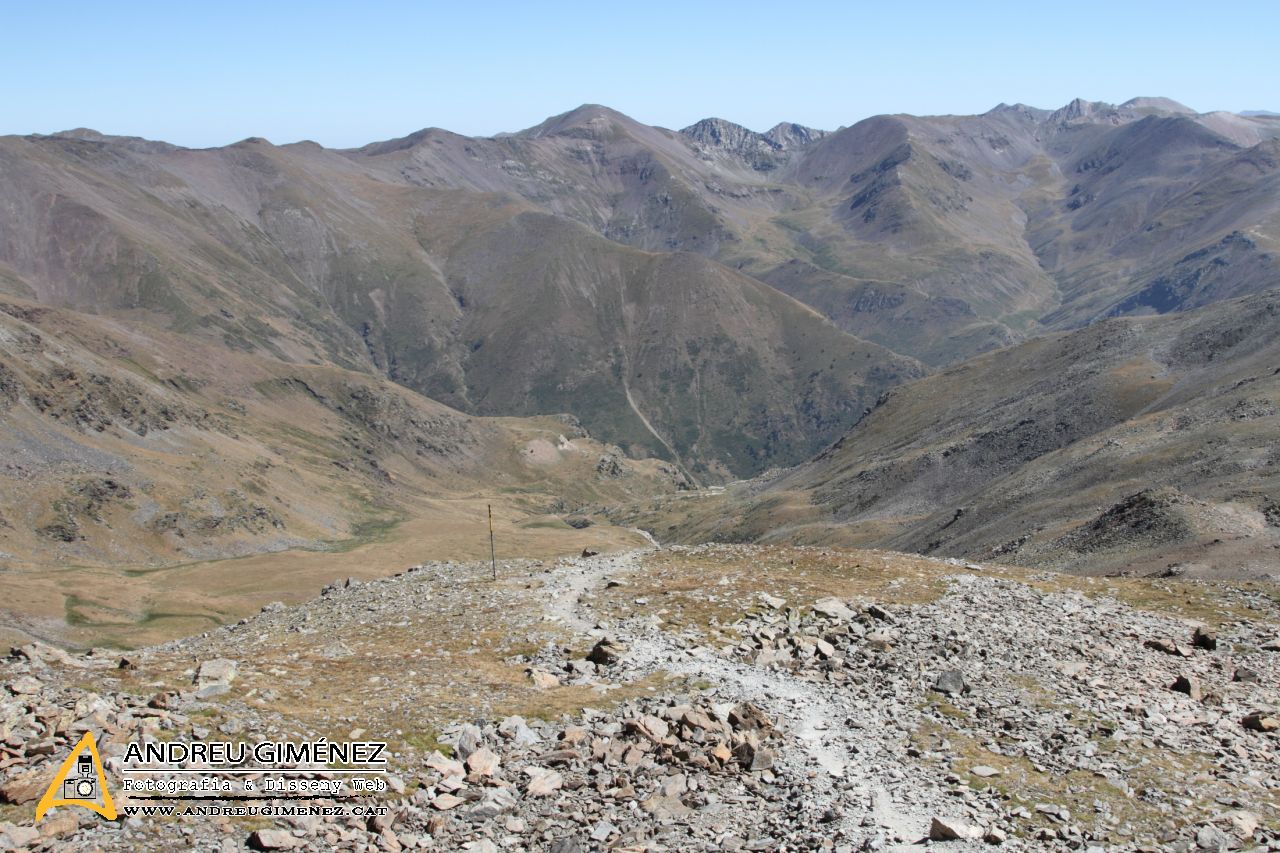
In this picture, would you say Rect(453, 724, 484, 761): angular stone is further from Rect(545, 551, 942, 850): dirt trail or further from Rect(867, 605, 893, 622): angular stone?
Rect(867, 605, 893, 622): angular stone

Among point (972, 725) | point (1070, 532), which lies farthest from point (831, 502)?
point (972, 725)

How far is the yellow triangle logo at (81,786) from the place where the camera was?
78.3 ft

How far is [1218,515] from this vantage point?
249ft

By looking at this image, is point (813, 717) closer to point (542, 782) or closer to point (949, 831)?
point (949, 831)

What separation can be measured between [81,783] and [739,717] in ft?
66.4

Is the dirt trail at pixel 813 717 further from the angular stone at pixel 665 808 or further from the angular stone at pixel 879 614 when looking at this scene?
the angular stone at pixel 879 614

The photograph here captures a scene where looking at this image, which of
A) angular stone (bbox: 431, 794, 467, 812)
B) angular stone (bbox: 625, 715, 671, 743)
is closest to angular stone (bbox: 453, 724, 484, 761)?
angular stone (bbox: 431, 794, 467, 812)

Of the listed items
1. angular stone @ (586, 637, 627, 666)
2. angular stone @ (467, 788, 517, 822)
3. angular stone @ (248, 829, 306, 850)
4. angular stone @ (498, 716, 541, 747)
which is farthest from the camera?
angular stone @ (586, 637, 627, 666)

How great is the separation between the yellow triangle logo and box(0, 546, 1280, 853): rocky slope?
33 centimetres

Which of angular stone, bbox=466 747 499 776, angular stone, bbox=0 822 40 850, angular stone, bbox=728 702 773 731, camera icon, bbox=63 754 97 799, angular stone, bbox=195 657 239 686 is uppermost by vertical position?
camera icon, bbox=63 754 97 799

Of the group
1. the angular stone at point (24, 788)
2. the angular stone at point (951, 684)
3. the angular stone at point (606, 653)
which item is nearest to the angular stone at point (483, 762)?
the angular stone at point (606, 653)

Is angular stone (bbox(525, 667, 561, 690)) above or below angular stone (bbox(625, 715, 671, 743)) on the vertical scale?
below

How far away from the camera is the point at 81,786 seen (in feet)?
80.4

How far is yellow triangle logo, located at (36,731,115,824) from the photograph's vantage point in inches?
940
